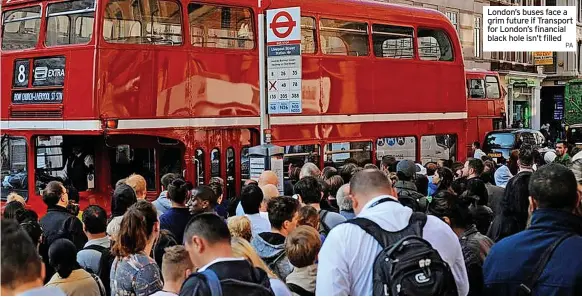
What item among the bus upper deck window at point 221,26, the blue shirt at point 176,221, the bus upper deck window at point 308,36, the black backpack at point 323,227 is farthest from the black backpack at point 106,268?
the bus upper deck window at point 308,36

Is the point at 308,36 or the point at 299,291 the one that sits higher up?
the point at 308,36

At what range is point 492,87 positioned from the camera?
77.7 ft

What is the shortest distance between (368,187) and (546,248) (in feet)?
3.09

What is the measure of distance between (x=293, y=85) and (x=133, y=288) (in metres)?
6.24

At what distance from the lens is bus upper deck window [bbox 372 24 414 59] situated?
14180 millimetres

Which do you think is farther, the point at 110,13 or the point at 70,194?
the point at 110,13

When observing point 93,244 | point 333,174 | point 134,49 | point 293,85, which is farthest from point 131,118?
point 93,244

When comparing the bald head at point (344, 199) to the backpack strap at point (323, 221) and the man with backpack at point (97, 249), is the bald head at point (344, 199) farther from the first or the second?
the man with backpack at point (97, 249)

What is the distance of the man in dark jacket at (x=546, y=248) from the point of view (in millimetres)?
3713

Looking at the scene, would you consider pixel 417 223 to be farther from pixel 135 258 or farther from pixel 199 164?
pixel 199 164

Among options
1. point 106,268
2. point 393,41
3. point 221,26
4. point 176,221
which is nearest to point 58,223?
point 176,221

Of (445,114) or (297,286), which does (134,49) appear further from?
(445,114)

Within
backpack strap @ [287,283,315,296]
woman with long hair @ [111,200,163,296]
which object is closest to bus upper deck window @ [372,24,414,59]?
woman with long hair @ [111,200,163,296]

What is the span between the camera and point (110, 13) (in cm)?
1038
